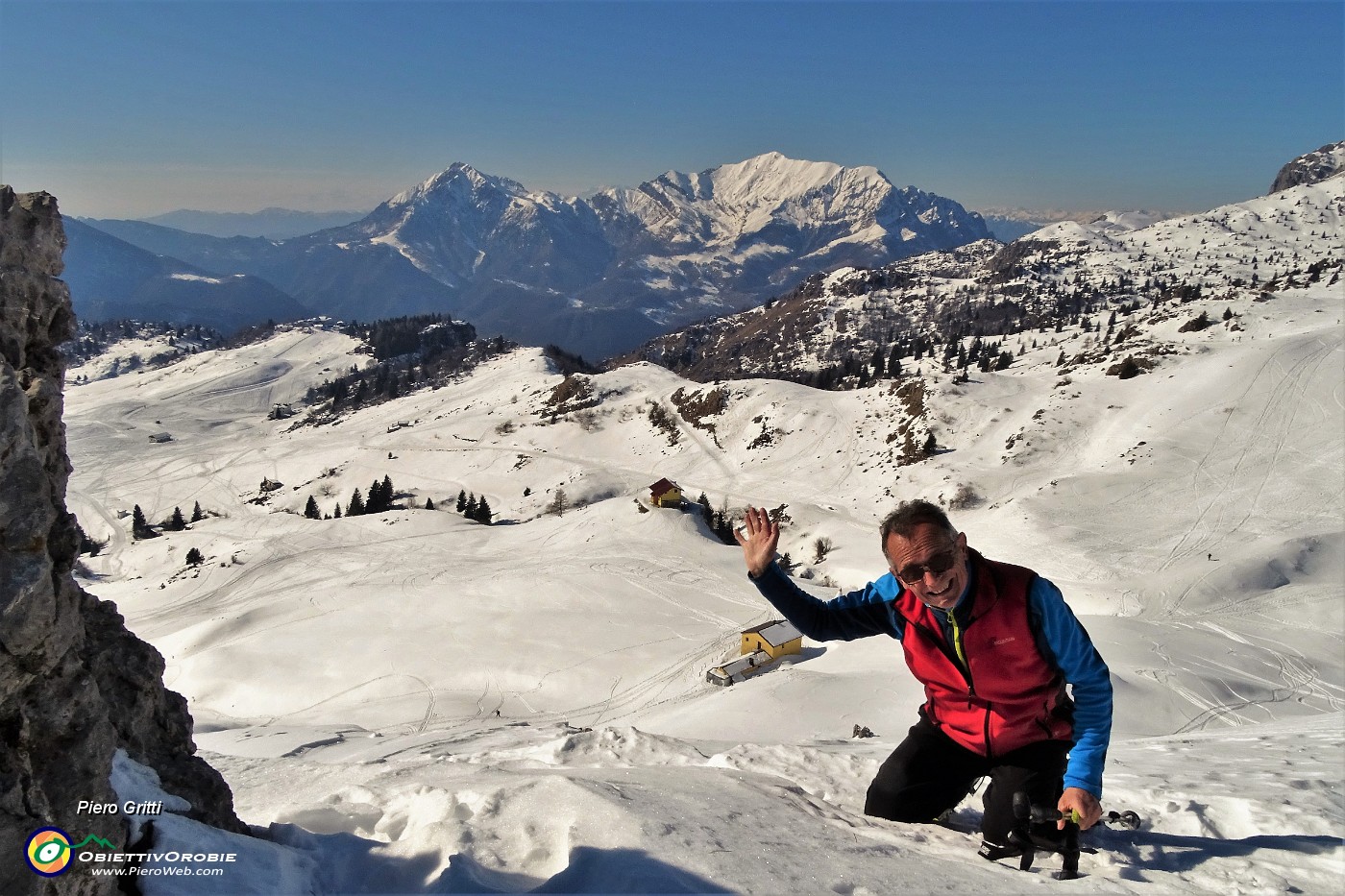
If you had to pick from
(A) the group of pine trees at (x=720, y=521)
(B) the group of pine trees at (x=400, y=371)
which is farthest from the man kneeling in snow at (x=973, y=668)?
(B) the group of pine trees at (x=400, y=371)

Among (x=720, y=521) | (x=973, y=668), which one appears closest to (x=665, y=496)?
(x=720, y=521)

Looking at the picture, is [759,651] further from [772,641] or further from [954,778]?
[954,778]

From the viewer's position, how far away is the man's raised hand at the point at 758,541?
5.79 m

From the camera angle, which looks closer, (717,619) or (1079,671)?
(1079,671)

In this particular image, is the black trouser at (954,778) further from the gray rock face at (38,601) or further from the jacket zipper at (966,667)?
the gray rock face at (38,601)

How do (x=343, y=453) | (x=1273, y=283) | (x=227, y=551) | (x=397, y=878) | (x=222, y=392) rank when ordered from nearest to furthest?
(x=397, y=878), (x=227, y=551), (x=343, y=453), (x=1273, y=283), (x=222, y=392)

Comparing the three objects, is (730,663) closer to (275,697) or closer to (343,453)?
(275,697)

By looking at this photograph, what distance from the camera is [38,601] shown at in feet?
12.6

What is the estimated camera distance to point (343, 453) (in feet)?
319

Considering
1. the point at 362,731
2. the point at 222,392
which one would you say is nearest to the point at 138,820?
the point at 362,731

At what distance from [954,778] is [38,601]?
680 centimetres

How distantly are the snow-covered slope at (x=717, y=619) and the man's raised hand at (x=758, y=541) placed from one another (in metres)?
2.25

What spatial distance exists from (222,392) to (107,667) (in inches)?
7686

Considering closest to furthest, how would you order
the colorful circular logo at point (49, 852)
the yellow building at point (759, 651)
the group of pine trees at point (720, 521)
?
1. the colorful circular logo at point (49, 852)
2. the yellow building at point (759, 651)
3. the group of pine trees at point (720, 521)
